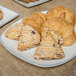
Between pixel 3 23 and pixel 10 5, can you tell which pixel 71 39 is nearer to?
pixel 3 23

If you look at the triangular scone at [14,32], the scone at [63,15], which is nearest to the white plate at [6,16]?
the triangular scone at [14,32]

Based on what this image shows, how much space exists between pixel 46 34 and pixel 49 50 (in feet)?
0.33

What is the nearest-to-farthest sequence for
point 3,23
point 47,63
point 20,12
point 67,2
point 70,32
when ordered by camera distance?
point 47,63
point 70,32
point 3,23
point 20,12
point 67,2

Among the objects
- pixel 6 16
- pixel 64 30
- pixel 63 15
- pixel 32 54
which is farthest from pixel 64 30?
pixel 6 16

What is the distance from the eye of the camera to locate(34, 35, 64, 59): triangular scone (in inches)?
22.6

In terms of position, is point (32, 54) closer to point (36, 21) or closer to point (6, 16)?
point (36, 21)

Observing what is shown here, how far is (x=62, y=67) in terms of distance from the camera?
59 centimetres

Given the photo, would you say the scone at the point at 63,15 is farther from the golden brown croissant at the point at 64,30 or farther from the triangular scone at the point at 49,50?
the triangular scone at the point at 49,50

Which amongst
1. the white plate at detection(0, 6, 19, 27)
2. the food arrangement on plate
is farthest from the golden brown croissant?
the white plate at detection(0, 6, 19, 27)

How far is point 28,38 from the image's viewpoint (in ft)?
2.12

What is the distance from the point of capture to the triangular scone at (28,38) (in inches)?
24.8

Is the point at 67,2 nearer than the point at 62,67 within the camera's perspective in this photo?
No

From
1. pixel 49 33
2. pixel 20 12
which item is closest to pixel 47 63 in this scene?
pixel 49 33

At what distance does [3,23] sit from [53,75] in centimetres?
49
